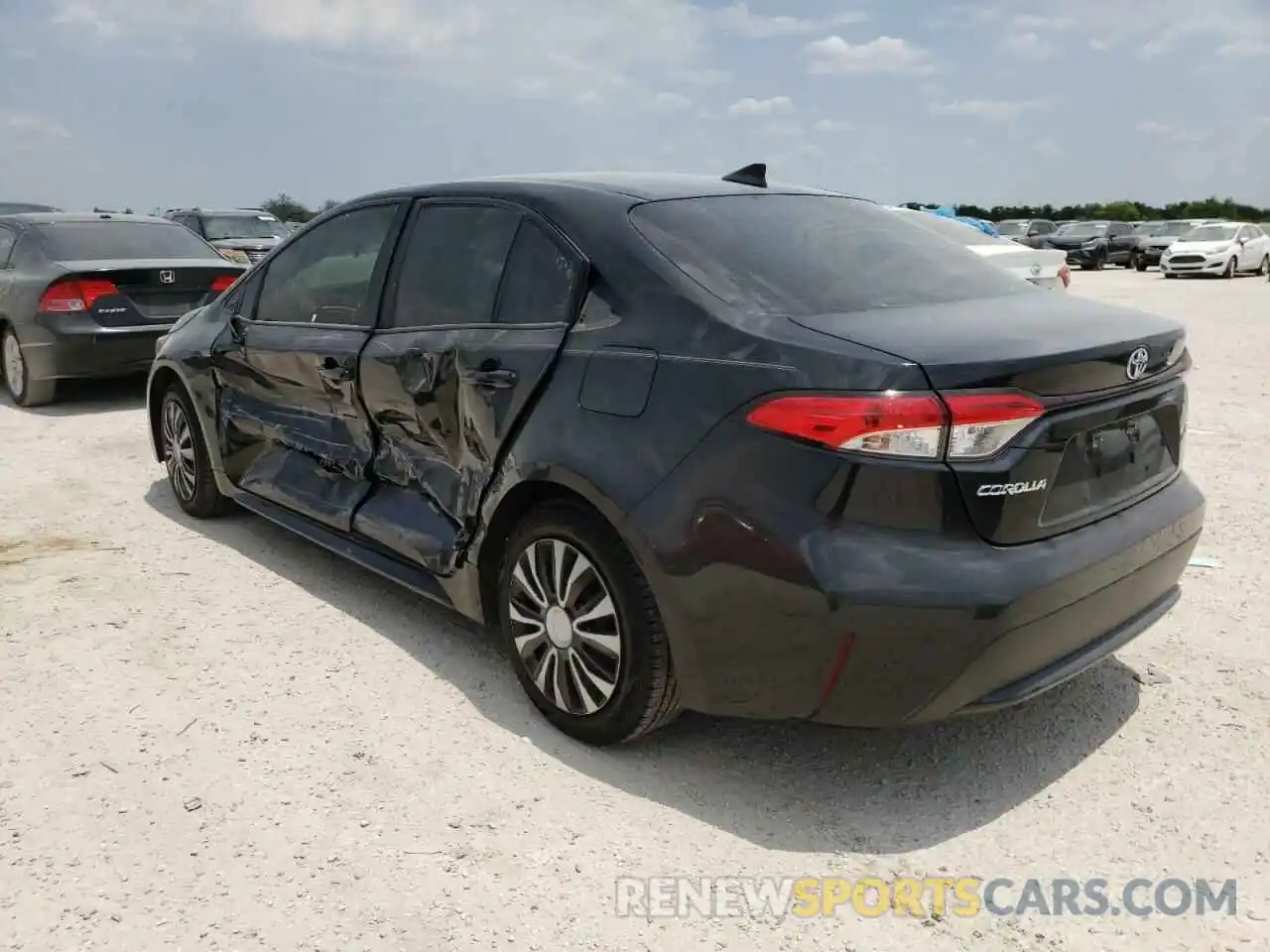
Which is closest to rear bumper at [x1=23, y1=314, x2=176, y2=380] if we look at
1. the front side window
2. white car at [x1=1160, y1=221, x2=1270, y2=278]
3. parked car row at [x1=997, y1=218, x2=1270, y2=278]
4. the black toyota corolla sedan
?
the front side window

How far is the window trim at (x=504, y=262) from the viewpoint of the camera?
3168 millimetres

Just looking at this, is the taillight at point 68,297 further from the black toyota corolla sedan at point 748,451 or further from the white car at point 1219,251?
the white car at point 1219,251

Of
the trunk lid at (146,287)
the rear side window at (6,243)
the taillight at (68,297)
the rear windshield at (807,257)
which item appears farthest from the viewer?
the rear side window at (6,243)

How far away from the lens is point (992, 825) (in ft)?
9.14

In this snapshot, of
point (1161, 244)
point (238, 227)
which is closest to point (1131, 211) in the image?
point (1161, 244)

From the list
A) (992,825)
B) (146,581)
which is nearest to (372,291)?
(146,581)

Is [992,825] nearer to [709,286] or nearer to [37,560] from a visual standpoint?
[709,286]

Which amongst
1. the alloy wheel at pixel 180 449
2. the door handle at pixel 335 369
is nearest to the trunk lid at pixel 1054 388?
the door handle at pixel 335 369

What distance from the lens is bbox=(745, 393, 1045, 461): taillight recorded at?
95.9 inches

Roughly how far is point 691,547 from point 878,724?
2.09ft

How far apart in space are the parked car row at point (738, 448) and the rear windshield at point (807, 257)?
0.04 feet

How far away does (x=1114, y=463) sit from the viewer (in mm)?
2807

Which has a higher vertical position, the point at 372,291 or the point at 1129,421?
the point at 372,291

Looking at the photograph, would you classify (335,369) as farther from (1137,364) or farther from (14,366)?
(14,366)
